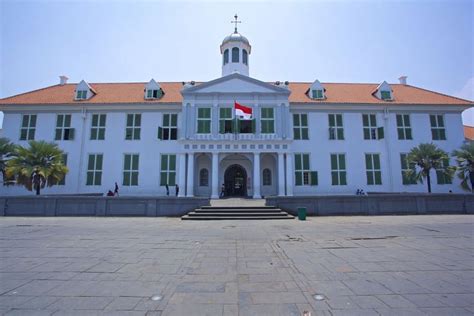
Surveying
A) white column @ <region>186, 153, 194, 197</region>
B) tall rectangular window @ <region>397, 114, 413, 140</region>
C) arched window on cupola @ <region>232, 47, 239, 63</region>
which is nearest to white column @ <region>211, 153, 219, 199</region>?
white column @ <region>186, 153, 194, 197</region>

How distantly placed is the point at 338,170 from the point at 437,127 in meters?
11.1

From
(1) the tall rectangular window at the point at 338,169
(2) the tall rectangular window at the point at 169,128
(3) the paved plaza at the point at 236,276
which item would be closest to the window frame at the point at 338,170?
(1) the tall rectangular window at the point at 338,169

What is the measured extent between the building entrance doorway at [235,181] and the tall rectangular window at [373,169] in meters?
11.7

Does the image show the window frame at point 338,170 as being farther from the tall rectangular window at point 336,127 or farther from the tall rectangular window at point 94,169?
the tall rectangular window at point 94,169

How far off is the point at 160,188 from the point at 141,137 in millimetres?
5349

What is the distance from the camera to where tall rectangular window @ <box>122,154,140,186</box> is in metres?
21.7

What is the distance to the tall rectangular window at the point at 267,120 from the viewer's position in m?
21.0

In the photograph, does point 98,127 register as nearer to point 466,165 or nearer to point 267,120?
point 267,120

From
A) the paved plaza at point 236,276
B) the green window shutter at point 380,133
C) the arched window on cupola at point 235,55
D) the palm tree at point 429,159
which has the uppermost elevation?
the arched window on cupola at point 235,55

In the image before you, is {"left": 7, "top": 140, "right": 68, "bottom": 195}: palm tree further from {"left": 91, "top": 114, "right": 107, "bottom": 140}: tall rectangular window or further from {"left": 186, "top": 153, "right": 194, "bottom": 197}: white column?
{"left": 186, "top": 153, "right": 194, "bottom": 197}: white column

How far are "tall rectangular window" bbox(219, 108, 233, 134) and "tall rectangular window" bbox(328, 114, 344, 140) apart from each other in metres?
9.87

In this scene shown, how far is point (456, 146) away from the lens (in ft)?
74.3

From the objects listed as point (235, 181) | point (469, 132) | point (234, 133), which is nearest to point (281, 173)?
point (235, 181)

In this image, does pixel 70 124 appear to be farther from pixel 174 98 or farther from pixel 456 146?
pixel 456 146
